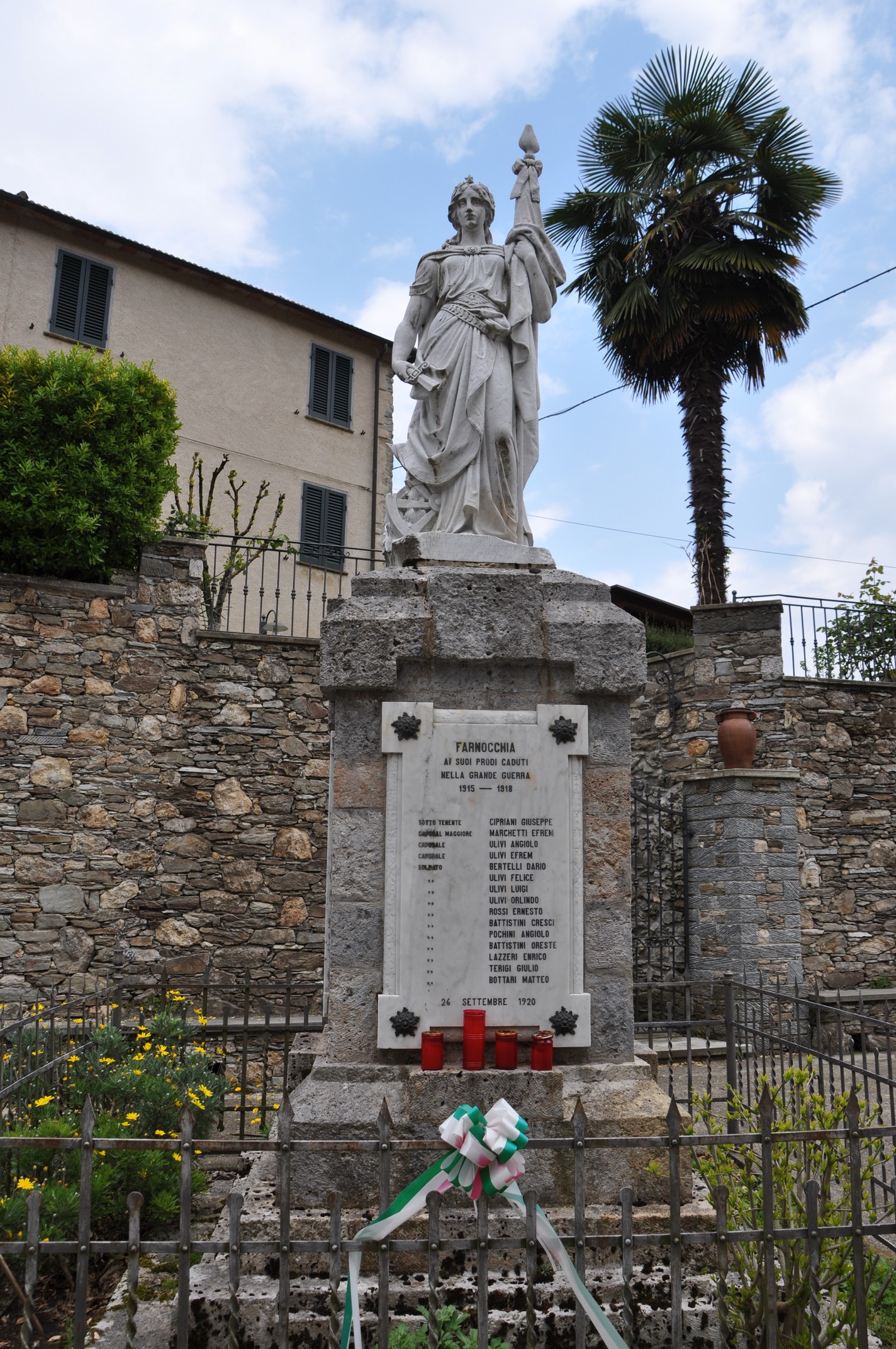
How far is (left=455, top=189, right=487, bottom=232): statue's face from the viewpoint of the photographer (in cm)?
518

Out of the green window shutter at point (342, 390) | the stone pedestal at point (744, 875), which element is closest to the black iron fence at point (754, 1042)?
the stone pedestal at point (744, 875)

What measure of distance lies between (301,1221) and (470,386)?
140 inches

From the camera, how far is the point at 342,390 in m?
17.1

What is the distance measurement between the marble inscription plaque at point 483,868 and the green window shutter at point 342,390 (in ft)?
44.8

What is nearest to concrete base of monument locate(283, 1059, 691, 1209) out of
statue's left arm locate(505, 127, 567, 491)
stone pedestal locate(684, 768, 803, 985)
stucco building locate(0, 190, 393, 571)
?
statue's left arm locate(505, 127, 567, 491)

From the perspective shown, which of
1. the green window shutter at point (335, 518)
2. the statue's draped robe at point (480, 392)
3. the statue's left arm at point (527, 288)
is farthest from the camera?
the green window shutter at point (335, 518)

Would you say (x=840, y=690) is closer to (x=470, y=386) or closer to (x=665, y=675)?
(x=665, y=675)

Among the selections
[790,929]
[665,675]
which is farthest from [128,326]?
[790,929]

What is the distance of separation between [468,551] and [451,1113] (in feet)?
7.62

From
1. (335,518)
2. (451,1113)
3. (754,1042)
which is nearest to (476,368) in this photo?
(451,1113)

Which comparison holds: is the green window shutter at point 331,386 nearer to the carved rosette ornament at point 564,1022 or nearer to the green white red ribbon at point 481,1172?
the carved rosette ornament at point 564,1022

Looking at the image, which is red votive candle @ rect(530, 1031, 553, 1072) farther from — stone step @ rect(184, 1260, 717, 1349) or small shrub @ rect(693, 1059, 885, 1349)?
stone step @ rect(184, 1260, 717, 1349)

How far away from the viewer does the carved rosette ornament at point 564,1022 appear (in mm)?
3982

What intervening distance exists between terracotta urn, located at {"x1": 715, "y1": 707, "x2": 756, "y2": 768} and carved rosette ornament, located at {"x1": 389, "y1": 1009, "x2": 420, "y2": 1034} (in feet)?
24.5
